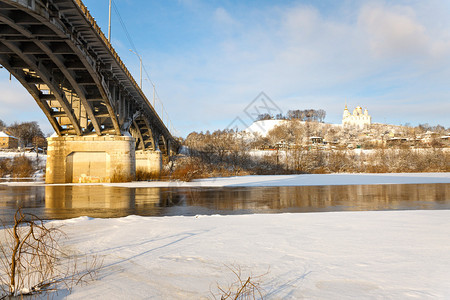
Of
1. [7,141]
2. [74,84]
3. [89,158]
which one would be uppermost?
[7,141]

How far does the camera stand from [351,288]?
10.8 ft

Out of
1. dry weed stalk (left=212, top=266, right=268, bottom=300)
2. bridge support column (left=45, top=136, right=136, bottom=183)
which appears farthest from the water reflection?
bridge support column (left=45, top=136, right=136, bottom=183)

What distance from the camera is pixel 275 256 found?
4.50 meters

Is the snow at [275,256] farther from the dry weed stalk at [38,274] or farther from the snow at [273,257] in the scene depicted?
the dry weed stalk at [38,274]

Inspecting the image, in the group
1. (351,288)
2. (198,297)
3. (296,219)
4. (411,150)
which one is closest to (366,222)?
(296,219)

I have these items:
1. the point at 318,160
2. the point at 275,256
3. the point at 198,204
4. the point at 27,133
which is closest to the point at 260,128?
the point at 318,160

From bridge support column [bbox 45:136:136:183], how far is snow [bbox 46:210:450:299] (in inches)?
846

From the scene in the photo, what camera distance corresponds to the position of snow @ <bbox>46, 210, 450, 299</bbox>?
3240mm

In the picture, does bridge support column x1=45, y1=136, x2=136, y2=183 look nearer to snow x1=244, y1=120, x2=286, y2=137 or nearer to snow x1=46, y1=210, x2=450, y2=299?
snow x1=46, y1=210, x2=450, y2=299

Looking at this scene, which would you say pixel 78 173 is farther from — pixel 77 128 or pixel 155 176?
pixel 155 176

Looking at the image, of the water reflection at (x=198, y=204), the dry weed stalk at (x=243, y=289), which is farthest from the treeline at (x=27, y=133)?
the dry weed stalk at (x=243, y=289)

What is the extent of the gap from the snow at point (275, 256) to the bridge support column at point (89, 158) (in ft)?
70.5

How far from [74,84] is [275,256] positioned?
24.8 metres

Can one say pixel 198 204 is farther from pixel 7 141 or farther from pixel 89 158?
pixel 7 141
